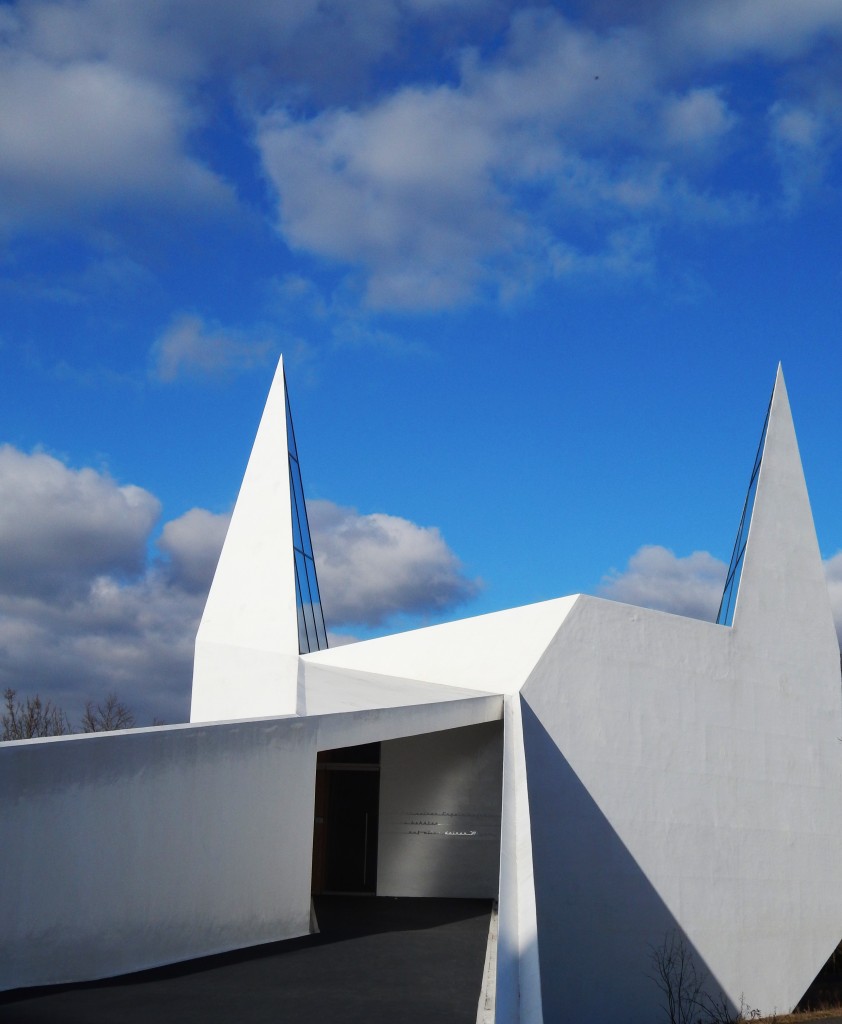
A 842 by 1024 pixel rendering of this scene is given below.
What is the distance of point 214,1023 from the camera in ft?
17.3

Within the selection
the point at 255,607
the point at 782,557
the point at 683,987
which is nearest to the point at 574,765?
the point at 683,987

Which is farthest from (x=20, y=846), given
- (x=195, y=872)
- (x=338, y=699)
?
(x=338, y=699)

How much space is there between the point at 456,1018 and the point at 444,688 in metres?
7.46

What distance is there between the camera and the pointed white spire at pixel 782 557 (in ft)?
49.9

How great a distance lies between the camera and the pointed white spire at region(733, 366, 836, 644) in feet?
49.9

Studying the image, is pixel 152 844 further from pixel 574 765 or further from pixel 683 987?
pixel 683 987

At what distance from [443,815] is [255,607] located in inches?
204

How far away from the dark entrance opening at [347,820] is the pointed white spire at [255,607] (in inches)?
49.1

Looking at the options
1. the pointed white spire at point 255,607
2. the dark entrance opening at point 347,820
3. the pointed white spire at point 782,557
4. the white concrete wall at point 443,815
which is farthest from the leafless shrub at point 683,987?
the pointed white spire at point 255,607

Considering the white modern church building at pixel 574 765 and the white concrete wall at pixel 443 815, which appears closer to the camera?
the white modern church building at pixel 574 765

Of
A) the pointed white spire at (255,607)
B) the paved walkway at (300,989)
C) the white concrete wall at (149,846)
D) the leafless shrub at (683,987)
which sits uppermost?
the pointed white spire at (255,607)

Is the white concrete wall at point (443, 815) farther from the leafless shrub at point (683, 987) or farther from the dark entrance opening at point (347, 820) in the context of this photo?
the leafless shrub at point (683, 987)

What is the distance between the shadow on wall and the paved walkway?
3.42 metres

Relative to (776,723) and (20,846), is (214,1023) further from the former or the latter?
(776,723)
